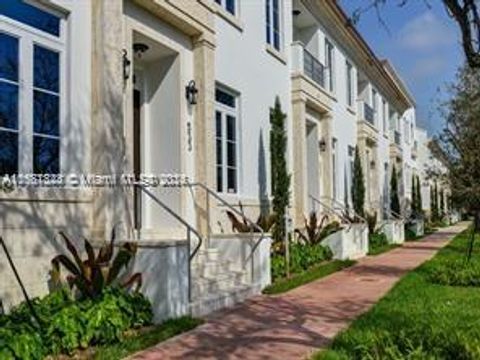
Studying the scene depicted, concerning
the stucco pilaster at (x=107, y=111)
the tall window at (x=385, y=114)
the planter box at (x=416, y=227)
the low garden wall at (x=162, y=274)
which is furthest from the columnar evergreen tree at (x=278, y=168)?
the tall window at (x=385, y=114)

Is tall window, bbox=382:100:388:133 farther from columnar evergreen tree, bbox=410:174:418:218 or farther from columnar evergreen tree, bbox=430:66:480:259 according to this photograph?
columnar evergreen tree, bbox=430:66:480:259

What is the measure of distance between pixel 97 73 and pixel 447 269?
807 cm

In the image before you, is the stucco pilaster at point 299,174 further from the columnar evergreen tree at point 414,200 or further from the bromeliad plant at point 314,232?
the columnar evergreen tree at point 414,200

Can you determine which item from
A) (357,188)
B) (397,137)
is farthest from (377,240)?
(397,137)

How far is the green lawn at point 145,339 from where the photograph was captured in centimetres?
Result: 701

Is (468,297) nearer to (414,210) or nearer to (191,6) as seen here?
(191,6)

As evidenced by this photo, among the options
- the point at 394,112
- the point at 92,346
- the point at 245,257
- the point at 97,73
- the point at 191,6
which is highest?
the point at 394,112

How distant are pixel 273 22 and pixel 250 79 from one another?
2.92m

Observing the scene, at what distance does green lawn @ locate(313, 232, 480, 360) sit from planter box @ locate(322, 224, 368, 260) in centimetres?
449

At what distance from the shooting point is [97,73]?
9344 mm

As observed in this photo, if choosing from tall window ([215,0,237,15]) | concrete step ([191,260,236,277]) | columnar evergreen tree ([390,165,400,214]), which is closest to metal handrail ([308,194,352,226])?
tall window ([215,0,237,15])

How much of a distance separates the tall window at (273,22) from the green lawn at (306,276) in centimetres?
594

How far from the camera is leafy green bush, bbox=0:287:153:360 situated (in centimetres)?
644

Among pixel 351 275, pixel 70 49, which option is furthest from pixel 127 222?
pixel 351 275
